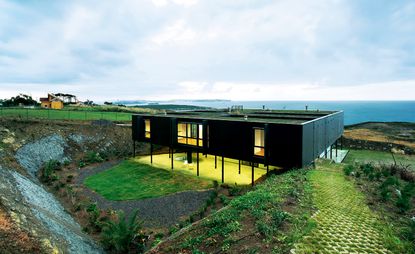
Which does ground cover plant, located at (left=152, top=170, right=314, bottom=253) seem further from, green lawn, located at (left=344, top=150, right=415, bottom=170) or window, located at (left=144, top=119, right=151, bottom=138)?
green lawn, located at (left=344, top=150, right=415, bottom=170)

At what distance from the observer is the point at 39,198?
589 inches

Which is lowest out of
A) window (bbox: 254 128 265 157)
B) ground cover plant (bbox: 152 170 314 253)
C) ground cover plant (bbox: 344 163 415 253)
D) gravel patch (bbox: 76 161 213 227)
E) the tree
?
gravel patch (bbox: 76 161 213 227)

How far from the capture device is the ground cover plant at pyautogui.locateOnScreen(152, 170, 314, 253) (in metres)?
7.36

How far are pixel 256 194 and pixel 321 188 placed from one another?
3.66 meters

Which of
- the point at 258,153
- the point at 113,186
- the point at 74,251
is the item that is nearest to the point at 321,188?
the point at 258,153

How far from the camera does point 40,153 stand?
2447 centimetres

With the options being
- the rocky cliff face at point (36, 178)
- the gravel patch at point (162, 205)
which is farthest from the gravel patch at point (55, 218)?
the gravel patch at point (162, 205)

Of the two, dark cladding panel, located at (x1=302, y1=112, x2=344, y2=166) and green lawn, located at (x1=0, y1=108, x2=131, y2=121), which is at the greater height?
green lawn, located at (x1=0, y1=108, x2=131, y2=121)

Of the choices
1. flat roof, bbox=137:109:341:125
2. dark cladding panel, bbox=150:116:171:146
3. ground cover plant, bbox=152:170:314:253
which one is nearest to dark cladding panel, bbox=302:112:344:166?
flat roof, bbox=137:109:341:125

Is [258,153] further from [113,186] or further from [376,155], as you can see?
[376,155]

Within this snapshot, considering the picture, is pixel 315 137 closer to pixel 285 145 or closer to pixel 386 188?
pixel 285 145

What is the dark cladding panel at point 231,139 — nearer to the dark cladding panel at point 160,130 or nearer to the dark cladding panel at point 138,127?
the dark cladding panel at point 160,130

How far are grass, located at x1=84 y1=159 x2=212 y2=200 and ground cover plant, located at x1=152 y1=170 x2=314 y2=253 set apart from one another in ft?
29.3

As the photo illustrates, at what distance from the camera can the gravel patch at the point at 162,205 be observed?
47.5 feet
